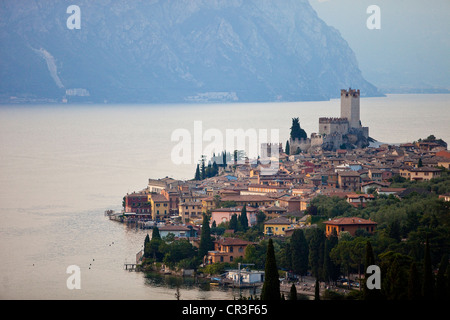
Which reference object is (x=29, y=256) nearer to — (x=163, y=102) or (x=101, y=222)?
(x=101, y=222)

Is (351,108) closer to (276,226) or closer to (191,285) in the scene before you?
(276,226)

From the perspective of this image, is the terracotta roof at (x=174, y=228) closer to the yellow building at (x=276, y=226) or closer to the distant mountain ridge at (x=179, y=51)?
the yellow building at (x=276, y=226)

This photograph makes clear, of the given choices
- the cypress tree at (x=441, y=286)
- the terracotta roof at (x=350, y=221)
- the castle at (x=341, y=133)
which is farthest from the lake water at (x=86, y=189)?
the cypress tree at (x=441, y=286)

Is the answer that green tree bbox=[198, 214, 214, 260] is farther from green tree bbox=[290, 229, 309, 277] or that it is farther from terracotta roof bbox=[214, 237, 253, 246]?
green tree bbox=[290, 229, 309, 277]

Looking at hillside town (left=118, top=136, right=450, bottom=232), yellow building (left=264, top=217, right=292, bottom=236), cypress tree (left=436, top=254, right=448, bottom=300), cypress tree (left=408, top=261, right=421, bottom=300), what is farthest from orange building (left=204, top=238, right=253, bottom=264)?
cypress tree (left=408, top=261, right=421, bottom=300)
